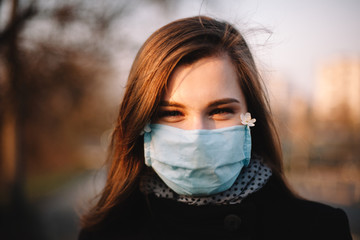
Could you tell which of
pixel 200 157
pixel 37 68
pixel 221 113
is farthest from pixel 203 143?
pixel 37 68

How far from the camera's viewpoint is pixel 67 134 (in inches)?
623

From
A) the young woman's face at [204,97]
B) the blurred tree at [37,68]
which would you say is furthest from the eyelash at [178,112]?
the blurred tree at [37,68]

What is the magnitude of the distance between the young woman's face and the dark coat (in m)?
0.49

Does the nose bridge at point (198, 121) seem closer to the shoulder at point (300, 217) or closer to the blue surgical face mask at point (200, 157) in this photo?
the blue surgical face mask at point (200, 157)

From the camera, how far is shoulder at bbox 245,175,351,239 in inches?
58.6

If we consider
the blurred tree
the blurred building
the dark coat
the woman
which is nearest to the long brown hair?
the woman

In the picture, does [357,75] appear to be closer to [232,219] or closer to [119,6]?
[119,6]

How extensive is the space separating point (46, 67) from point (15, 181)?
314 centimetres

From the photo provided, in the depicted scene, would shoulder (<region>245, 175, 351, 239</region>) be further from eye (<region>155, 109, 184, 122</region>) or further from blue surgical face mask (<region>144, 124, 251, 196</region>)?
eye (<region>155, 109, 184, 122</region>)

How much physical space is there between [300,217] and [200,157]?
2.36 feet

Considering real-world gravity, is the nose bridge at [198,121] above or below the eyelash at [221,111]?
below

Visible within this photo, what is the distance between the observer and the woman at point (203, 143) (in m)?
1.44

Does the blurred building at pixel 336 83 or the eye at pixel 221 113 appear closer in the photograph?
the eye at pixel 221 113

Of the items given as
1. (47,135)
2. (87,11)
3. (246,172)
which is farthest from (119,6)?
(47,135)
